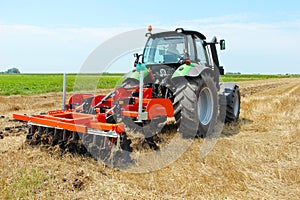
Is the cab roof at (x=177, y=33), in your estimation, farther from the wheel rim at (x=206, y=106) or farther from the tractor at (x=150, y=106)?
the wheel rim at (x=206, y=106)

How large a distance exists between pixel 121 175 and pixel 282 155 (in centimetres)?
239

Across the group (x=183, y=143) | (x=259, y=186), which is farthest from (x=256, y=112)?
(x=259, y=186)

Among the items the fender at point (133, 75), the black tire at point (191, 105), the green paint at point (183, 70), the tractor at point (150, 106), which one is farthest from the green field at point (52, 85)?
the black tire at point (191, 105)

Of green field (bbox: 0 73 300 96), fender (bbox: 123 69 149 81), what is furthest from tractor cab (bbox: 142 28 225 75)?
green field (bbox: 0 73 300 96)

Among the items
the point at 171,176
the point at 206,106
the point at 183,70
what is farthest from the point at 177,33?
the point at 171,176

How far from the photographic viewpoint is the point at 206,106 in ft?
19.4

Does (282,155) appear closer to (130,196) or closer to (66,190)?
(130,196)

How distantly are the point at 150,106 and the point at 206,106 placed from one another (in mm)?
1844

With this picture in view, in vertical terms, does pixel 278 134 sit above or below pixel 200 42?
below

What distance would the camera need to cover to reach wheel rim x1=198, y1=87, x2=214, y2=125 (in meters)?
5.77

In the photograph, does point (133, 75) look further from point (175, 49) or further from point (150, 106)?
point (150, 106)

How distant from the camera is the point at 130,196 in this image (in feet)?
10.0

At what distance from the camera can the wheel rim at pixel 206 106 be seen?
18.9ft

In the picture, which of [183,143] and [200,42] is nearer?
[183,143]
